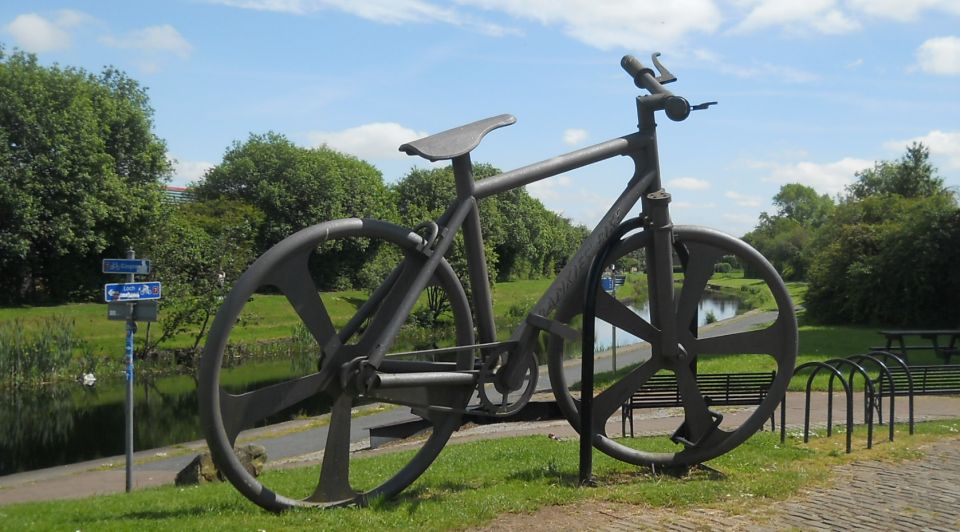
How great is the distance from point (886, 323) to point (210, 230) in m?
35.1

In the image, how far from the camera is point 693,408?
7.98 metres

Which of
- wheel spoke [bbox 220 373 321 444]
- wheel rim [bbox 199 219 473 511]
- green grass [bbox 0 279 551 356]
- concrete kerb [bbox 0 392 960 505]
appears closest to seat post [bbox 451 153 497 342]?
wheel rim [bbox 199 219 473 511]

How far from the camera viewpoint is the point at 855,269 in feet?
116

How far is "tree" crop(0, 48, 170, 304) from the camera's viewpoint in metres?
35.5

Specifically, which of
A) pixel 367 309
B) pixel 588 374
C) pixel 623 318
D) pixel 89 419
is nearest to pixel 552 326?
pixel 588 374

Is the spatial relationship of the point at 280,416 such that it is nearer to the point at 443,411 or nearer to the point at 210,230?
the point at 443,411

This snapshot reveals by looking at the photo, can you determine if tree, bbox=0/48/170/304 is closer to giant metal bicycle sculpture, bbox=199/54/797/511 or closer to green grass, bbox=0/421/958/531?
green grass, bbox=0/421/958/531

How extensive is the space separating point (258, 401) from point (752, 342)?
14.5ft

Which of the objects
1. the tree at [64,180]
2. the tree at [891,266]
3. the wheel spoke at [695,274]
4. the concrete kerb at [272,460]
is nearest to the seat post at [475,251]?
the wheel spoke at [695,274]

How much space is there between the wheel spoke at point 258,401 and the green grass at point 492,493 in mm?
653

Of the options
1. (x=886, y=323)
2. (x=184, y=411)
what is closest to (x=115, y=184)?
(x=184, y=411)

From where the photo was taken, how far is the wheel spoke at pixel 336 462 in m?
6.36

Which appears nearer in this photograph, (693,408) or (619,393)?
(619,393)

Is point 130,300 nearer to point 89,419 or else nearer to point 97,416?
point 89,419
